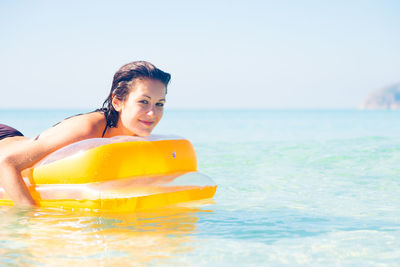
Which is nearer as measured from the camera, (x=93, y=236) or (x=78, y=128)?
(x=93, y=236)

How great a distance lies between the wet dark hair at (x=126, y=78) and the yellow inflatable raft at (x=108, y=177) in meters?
0.23

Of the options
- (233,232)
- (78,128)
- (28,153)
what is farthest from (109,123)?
(233,232)

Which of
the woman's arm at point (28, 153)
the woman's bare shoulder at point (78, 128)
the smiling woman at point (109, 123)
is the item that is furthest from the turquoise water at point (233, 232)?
the woman's bare shoulder at point (78, 128)

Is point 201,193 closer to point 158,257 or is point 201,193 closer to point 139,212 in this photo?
point 139,212

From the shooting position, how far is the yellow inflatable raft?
3.42 meters

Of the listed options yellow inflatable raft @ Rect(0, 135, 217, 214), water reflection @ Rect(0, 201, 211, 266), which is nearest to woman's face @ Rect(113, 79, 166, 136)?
yellow inflatable raft @ Rect(0, 135, 217, 214)

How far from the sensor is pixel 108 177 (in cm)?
345

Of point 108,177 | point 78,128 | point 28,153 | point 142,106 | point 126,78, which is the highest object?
point 126,78

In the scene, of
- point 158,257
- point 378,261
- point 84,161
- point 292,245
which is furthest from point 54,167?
point 378,261

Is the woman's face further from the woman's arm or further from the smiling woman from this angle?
the woman's arm

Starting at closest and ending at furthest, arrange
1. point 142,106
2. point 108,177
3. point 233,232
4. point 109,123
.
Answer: point 233,232 < point 108,177 < point 142,106 < point 109,123

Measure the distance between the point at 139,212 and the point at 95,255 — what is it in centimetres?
104

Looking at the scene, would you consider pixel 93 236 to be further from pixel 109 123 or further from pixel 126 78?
pixel 126 78

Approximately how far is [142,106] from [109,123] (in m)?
0.34
